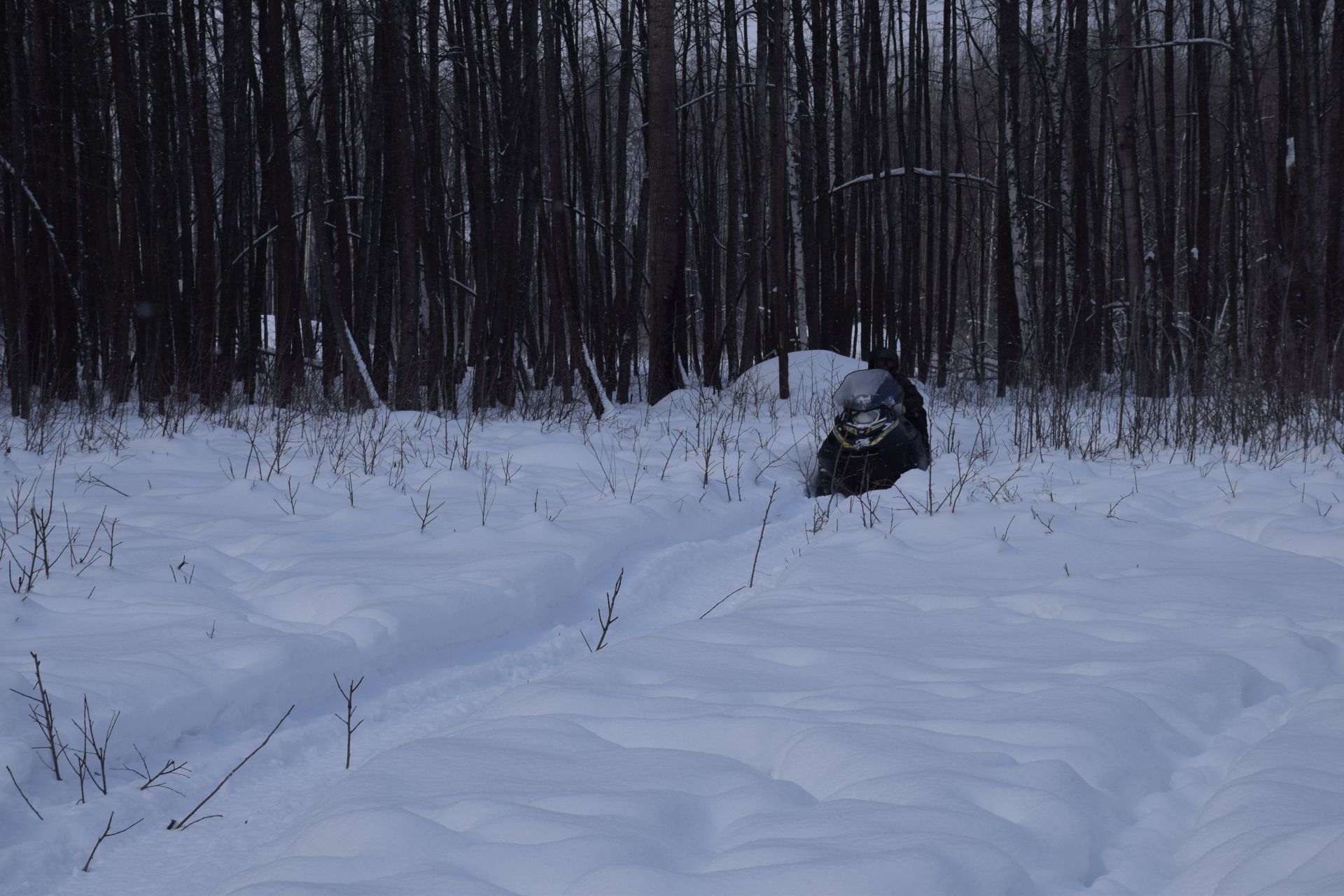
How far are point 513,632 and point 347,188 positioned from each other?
1565 cm

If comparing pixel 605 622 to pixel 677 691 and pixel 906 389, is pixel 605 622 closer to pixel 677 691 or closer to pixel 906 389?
pixel 677 691

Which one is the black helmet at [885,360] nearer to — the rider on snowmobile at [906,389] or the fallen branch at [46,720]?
the rider on snowmobile at [906,389]

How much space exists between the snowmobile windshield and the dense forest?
1.51 meters

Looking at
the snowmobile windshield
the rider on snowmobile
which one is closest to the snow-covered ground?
the snowmobile windshield

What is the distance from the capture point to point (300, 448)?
25.5 feet

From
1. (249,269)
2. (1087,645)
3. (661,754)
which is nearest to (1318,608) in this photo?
(1087,645)

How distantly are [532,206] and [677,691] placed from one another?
10.5m

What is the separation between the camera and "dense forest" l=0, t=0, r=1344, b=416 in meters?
11.2

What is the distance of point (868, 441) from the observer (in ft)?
24.5

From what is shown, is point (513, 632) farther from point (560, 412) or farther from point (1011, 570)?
point (560, 412)

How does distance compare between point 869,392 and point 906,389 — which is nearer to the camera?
point 869,392

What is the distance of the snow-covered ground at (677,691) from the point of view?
6.53ft

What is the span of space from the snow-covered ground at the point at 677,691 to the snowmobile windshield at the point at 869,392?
1472mm

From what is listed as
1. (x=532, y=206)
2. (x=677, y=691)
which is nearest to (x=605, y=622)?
(x=677, y=691)
